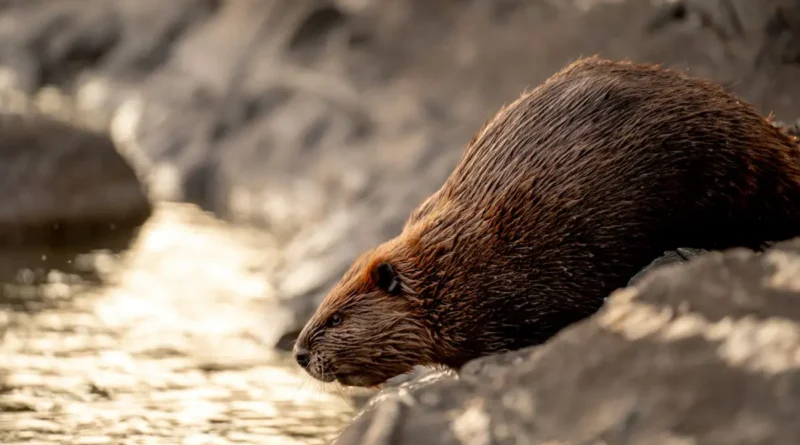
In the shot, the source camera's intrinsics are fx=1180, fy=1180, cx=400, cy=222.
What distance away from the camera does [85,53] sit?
29.0 ft

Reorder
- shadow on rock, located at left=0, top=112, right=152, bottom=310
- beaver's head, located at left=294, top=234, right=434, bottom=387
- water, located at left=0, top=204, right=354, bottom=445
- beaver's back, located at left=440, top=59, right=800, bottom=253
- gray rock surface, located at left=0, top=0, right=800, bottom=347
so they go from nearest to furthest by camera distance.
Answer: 1. beaver's back, located at left=440, top=59, right=800, bottom=253
2. beaver's head, located at left=294, top=234, right=434, bottom=387
3. water, located at left=0, top=204, right=354, bottom=445
4. gray rock surface, located at left=0, top=0, right=800, bottom=347
5. shadow on rock, located at left=0, top=112, right=152, bottom=310

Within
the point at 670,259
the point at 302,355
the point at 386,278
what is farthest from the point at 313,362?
the point at 670,259

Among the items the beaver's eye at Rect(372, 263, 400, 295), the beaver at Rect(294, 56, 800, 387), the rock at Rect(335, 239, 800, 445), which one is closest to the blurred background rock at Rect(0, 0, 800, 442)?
the beaver's eye at Rect(372, 263, 400, 295)

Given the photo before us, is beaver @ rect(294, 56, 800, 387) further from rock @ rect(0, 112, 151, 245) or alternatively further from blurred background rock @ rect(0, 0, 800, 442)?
rock @ rect(0, 112, 151, 245)

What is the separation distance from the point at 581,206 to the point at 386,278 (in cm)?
63

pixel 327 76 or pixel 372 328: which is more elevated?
pixel 327 76

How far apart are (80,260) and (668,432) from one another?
4.80 m

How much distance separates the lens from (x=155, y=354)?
195 inches

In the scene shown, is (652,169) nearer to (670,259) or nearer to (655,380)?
(670,259)

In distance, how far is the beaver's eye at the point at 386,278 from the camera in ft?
11.2

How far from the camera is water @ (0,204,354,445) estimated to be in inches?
164

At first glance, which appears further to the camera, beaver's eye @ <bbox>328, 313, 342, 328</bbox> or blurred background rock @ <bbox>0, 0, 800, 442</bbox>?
blurred background rock @ <bbox>0, 0, 800, 442</bbox>

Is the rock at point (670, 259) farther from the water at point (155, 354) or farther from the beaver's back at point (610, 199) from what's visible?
the water at point (155, 354)

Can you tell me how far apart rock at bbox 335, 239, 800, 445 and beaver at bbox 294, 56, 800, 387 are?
571 mm
